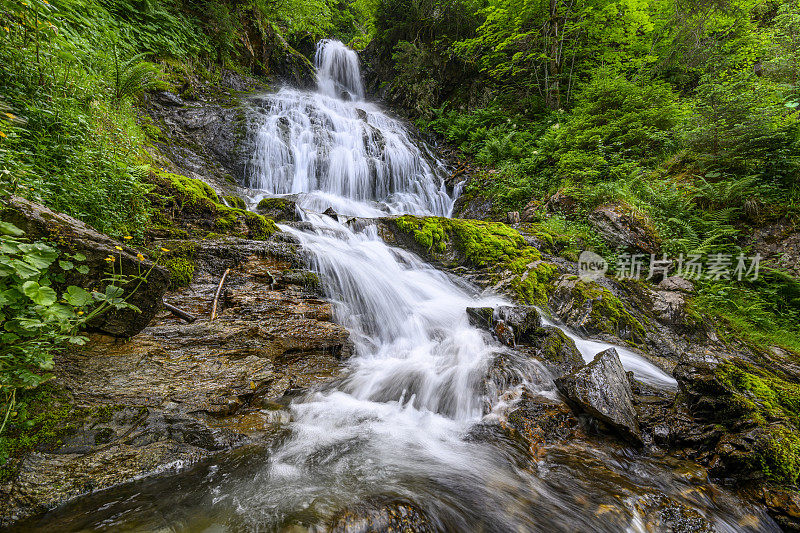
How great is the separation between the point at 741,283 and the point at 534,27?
1234cm

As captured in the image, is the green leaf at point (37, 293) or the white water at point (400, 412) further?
the white water at point (400, 412)

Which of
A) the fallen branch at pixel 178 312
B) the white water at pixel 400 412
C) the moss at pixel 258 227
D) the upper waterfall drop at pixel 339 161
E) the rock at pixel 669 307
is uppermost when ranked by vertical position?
the upper waterfall drop at pixel 339 161

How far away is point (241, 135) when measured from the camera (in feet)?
29.8

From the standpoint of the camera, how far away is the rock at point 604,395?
9.18 ft

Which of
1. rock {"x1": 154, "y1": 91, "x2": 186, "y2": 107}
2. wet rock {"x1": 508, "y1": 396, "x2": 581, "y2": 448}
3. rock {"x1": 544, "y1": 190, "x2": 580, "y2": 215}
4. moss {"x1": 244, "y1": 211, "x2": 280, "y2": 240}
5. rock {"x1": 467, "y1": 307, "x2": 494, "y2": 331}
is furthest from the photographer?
rock {"x1": 154, "y1": 91, "x2": 186, "y2": 107}

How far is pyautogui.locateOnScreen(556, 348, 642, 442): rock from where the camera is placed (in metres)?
2.80

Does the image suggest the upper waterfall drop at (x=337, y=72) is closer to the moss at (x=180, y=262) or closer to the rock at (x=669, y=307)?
the moss at (x=180, y=262)

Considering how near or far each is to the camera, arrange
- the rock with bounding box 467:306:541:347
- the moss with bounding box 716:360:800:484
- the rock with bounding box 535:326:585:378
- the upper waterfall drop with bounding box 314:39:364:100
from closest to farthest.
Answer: the moss with bounding box 716:360:800:484 < the rock with bounding box 535:326:585:378 < the rock with bounding box 467:306:541:347 < the upper waterfall drop with bounding box 314:39:364:100

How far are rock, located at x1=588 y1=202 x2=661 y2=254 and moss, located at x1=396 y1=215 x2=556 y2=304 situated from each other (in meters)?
1.84

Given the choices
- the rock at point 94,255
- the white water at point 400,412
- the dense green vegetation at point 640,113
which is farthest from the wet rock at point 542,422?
the dense green vegetation at point 640,113

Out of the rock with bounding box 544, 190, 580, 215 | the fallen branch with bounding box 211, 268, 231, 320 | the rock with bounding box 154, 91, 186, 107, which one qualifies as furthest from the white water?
the rock with bounding box 544, 190, 580, 215

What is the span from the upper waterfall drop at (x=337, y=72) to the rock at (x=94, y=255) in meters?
17.5

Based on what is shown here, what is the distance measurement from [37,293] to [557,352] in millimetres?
4732

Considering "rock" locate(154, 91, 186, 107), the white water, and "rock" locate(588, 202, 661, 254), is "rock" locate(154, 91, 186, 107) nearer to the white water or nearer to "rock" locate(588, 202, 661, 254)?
the white water
